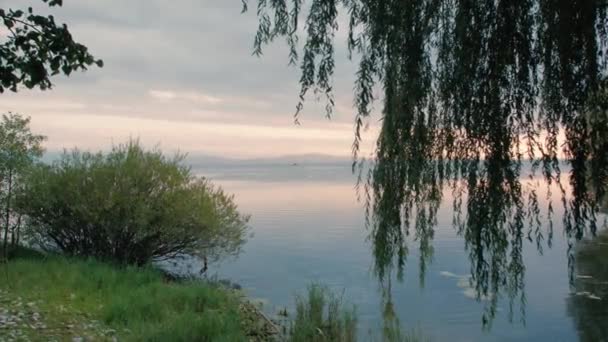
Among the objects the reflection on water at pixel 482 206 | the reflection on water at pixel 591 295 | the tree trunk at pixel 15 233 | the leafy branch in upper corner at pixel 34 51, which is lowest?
the reflection on water at pixel 591 295

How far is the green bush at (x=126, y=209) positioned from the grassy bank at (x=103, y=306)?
1483 millimetres

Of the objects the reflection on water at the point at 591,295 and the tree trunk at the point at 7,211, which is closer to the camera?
the reflection on water at the point at 591,295

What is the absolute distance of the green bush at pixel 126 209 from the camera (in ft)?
39.1

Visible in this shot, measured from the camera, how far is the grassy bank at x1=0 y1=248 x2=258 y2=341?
6.71 m

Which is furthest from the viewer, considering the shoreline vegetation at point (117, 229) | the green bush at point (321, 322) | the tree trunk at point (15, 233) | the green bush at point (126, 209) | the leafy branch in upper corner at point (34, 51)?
the tree trunk at point (15, 233)

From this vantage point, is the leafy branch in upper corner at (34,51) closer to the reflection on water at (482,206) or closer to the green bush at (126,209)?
the reflection on water at (482,206)

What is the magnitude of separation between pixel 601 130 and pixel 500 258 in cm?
113

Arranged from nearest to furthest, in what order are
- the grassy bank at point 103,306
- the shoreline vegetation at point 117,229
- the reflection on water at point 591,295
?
the grassy bank at point 103,306
the shoreline vegetation at point 117,229
the reflection on water at point 591,295

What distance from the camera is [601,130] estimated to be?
3531 millimetres

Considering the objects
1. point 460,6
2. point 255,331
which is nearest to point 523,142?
point 460,6

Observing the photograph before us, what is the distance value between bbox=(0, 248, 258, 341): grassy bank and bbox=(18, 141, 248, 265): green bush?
4.86 feet

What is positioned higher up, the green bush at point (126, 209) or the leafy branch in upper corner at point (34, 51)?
the leafy branch in upper corner at point (34, 51)

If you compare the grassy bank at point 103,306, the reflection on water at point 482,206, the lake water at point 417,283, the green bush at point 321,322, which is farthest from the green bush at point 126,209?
the reflection on water at point 482,206

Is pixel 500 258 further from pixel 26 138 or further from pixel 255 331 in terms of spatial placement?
pixel 26 138
